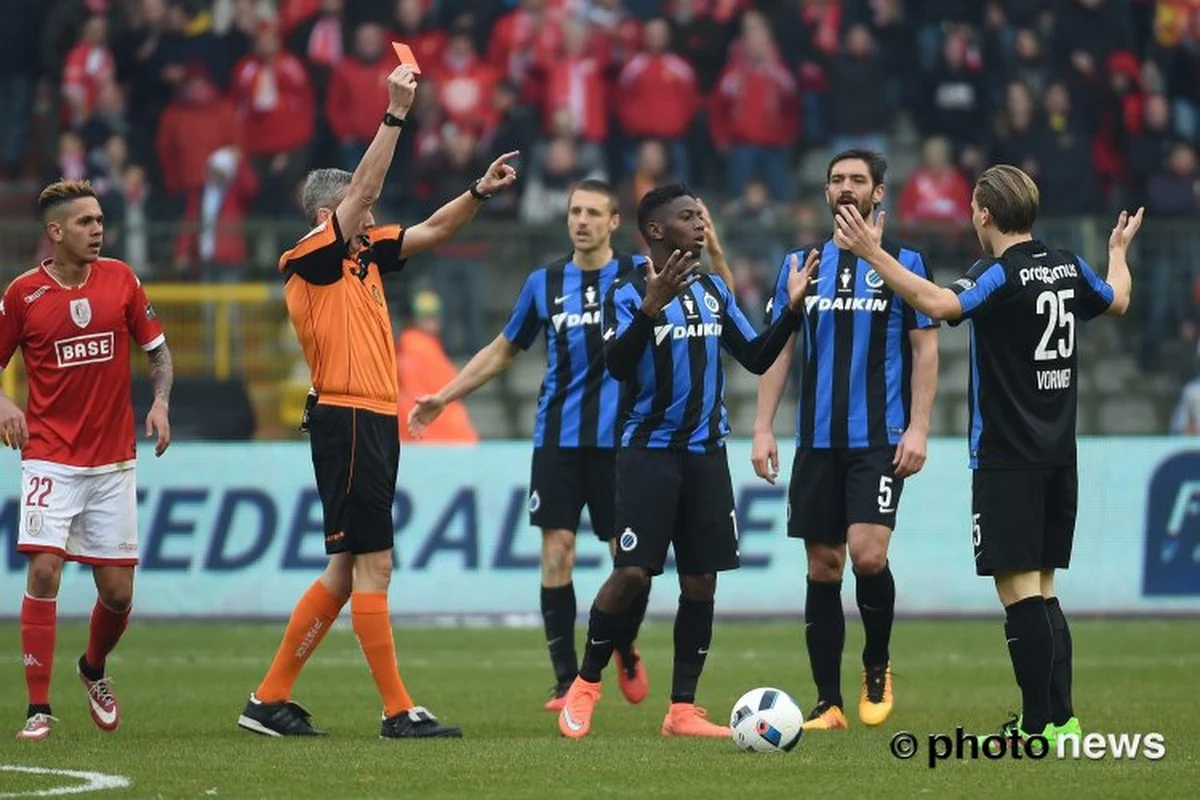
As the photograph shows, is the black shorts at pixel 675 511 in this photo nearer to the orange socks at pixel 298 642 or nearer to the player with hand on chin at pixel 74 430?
the orange socks at pixel 298 642

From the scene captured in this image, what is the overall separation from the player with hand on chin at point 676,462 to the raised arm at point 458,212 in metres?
0.66

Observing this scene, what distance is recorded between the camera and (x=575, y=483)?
37.9 ft

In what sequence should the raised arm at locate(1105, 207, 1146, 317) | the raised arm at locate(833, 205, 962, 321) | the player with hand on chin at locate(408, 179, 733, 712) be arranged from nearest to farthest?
1. the raised arm at locate(833, 205, 962, 321)
2. the raised arm at locate(1105, 207, 1146, 317)
3. the player with hand on chin at locate(408, 179, 733, 712)

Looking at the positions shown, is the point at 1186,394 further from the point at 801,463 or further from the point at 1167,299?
the point at 801,463

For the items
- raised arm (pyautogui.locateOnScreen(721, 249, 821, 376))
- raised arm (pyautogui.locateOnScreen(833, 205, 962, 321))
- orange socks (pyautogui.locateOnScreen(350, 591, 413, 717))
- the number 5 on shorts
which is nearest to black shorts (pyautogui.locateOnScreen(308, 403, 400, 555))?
orange socks (pyautogui.locateOnScreen(350, 591, 413, 717))

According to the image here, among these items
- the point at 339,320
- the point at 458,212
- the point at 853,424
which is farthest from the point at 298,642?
the point at 853,424

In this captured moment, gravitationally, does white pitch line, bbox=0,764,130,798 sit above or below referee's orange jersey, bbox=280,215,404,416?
below

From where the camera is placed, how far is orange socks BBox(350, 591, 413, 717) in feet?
31.9

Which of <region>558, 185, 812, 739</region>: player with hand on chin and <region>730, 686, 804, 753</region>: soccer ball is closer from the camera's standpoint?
<region>730, 686, 804, 753</region>: soccer ball

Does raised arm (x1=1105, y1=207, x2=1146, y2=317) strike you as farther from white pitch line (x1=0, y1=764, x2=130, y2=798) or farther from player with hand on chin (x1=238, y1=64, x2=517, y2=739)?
white pitch line (x1=0, y1=764, x2=130, y2=798)

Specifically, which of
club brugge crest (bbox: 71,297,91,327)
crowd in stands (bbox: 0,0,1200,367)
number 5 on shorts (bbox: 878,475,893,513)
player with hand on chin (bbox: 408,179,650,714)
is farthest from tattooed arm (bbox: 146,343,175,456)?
crowd in stands (bbox: 0,0,1200,367)

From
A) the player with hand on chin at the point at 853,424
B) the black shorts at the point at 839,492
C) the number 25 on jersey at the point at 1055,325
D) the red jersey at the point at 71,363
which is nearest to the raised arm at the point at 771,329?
the player with hand on chin at the point at 853,424

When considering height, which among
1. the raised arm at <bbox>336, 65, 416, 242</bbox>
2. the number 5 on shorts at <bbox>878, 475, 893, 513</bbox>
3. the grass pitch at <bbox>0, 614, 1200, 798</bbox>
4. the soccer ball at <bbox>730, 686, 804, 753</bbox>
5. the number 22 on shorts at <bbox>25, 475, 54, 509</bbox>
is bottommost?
the grass pitch at <bbox>0, 614, 1200, 798</bbox>

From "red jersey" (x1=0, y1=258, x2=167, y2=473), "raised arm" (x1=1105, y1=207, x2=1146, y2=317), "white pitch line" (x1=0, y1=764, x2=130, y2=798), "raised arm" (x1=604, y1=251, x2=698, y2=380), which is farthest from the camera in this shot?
"red jersey" (x1=0, y1=258, x2=167, y2=473)
